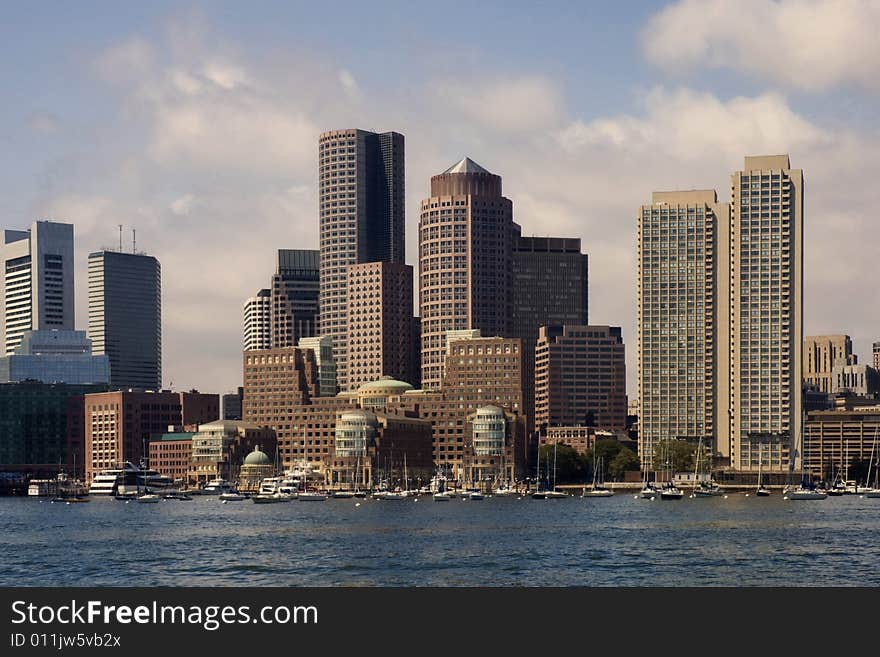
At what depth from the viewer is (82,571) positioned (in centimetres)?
13462

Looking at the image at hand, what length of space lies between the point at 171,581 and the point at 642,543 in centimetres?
5969

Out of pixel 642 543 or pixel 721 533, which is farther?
pixel 721 533

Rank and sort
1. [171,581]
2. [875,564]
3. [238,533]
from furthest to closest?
[238,533] → [875,564] → [171,581]

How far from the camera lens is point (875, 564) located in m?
132

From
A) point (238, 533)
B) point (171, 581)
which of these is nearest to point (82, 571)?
point (171, 581)
